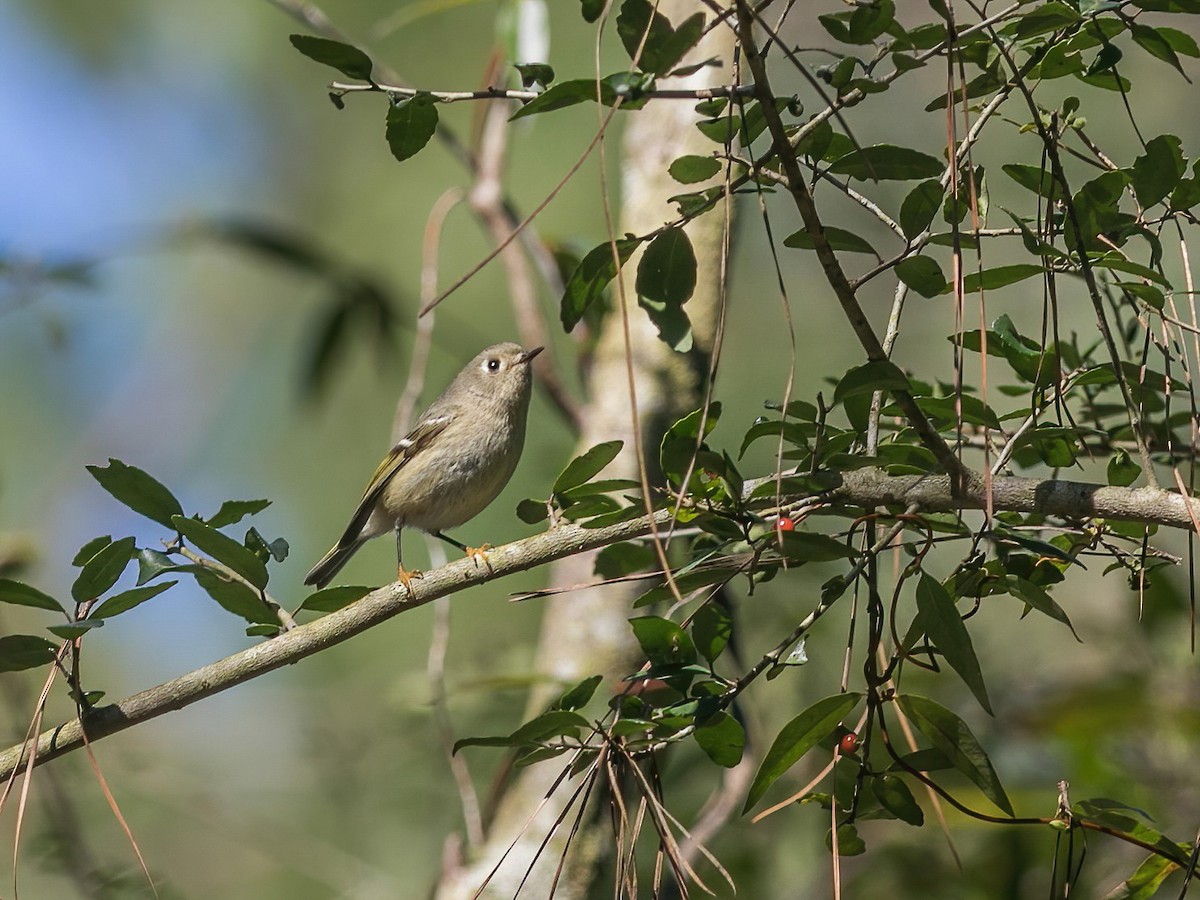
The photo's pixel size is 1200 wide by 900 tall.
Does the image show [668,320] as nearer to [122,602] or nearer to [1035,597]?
[1035,597]

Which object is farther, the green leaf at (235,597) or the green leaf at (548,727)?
the green leaf at (235,597)

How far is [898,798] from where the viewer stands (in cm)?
151

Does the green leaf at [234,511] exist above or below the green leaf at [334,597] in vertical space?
above

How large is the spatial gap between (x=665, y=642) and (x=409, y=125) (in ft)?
2.45

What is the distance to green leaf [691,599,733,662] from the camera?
1514mm

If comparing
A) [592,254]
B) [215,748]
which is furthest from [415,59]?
[592,254]

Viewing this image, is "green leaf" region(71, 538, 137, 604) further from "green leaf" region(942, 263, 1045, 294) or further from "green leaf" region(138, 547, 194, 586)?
"green leaf" region(942, 263, 1045, 294)

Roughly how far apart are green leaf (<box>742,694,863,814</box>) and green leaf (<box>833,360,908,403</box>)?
15.0 inches

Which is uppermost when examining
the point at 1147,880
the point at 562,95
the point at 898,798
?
the point at 562,95

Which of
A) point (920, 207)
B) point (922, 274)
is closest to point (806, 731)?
point (922, 274)

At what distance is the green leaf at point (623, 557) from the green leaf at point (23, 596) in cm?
77

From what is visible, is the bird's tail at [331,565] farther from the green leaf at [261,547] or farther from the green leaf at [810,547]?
the green leaf at [810,547]

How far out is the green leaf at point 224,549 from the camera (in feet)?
5.60

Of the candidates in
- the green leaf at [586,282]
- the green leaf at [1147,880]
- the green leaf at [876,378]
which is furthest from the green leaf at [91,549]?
the green leaf at [1147,880]
